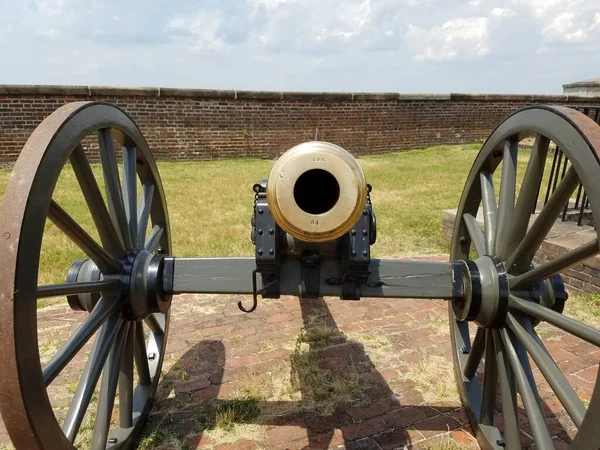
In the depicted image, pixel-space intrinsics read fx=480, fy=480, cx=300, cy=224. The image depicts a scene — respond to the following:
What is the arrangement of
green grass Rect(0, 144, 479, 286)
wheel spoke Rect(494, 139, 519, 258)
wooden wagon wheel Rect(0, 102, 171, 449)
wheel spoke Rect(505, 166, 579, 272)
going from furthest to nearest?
green grass Rect(0, 144, 479, 286) → wheel spoke Rect(494, 139, 519, 258) → wheel spoke Rect(505, 166, 579, 272) → wooden wagon wheel Rect(0, 102, 171, 449)

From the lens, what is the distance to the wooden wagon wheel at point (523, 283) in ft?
5.20

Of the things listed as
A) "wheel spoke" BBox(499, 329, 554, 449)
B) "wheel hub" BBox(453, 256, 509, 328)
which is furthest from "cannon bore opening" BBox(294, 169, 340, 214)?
"wheel spoke" BBox(499, 329, 554, 449)

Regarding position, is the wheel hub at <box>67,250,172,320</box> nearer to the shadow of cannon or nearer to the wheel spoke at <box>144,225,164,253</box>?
the wheel spoke at <box>144,225,164,253</box>

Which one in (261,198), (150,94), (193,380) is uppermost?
(150,94)

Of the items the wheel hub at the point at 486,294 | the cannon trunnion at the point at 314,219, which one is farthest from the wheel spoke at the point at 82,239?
the wheel hub at the point at 486,294

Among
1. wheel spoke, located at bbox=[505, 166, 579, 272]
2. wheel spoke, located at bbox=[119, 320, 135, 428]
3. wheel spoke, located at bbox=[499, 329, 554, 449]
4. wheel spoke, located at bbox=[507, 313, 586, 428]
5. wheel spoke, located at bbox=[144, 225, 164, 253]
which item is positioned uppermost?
wheel spoke, located at bbox=[505, 166, 579, 272]

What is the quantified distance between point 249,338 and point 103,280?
4.90ft

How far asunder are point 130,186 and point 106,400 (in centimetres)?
105

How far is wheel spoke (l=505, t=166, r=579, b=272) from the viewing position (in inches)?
70.3

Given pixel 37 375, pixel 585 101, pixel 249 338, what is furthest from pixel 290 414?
pixel 585 101

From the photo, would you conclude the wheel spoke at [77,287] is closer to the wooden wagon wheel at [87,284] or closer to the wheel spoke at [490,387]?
the wooden wagon wheel at [87,284]

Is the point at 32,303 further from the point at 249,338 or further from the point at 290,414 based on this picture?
the point at 249,338

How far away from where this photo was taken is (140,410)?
2391mm

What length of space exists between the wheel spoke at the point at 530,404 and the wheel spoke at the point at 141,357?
5.69 feet
